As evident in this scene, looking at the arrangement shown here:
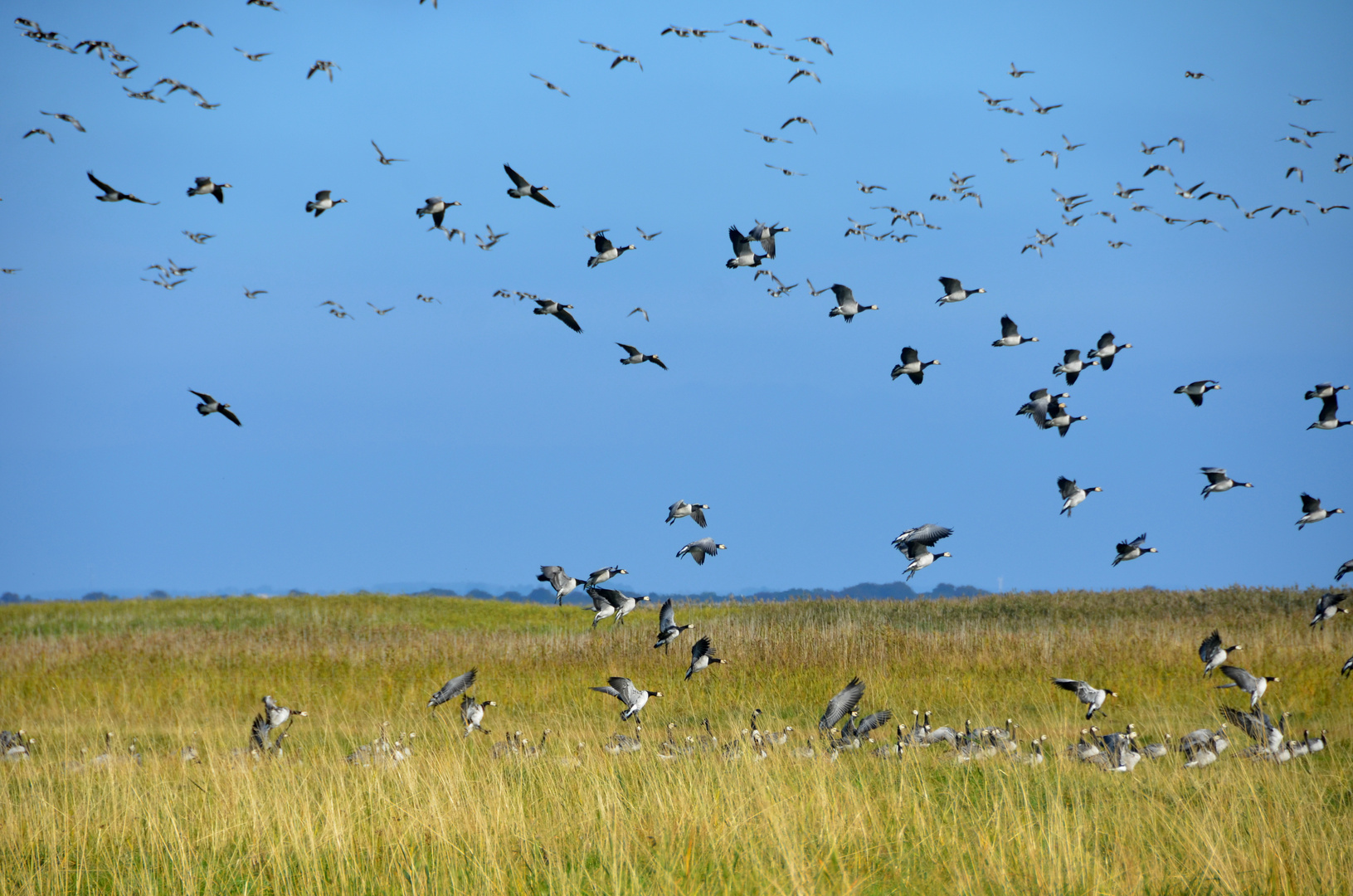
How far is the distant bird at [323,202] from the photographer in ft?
53.2

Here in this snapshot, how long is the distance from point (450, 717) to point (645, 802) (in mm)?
8884

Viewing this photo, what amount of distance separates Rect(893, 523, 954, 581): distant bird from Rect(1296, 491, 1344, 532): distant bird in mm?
6539

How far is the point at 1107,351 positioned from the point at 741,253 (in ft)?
20.8

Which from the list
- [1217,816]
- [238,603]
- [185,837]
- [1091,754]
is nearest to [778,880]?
[1217,816]

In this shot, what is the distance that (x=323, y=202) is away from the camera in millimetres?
16328

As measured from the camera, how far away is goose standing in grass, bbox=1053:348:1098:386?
1589 cm

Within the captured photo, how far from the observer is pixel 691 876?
6.64m

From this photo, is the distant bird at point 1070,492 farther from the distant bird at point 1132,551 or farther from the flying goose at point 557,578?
the flying goose at point 557,578

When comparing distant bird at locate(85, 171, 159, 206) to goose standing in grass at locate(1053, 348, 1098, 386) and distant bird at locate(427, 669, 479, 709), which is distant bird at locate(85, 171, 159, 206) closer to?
distant bird at locate(427, 669, 479, 709)

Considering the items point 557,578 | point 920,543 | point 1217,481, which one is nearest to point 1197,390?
point 1217,481

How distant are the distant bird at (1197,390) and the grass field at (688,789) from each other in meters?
5.25

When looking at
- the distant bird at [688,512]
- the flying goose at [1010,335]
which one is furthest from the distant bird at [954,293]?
the distant bird at [688,512]

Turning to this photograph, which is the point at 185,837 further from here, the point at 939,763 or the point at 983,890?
the point at 939,763

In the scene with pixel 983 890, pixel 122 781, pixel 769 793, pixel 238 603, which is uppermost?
pixel 238 603
